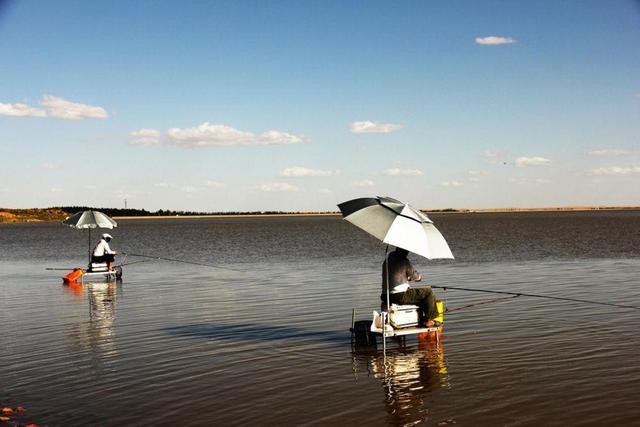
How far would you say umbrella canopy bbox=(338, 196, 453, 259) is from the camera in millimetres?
11375

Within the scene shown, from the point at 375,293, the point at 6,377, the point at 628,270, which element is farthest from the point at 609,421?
the point at 628,270

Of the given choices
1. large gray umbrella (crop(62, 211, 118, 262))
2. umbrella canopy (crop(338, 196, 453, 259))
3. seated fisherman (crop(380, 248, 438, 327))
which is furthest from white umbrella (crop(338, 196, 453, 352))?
large gray umbrella (crop(62, 211, 118, 262))

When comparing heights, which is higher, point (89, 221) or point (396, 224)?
point (89, 221)

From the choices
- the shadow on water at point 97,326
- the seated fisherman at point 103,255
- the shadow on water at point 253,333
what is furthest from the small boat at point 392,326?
the seated fisherman at point 103,255

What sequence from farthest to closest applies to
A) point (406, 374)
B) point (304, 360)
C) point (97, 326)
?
point (97, 326), point (304, 360), point (406, 374)

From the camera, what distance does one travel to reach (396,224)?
11.5 metres

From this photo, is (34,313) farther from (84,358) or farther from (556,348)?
(556,348)

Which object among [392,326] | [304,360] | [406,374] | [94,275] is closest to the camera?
[406,374]

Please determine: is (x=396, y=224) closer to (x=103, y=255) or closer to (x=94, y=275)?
(x=103, y=255)

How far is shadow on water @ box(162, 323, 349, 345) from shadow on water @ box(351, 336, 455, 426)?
142 centimetres

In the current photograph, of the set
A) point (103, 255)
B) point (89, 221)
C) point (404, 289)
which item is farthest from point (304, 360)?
point (89, 221)

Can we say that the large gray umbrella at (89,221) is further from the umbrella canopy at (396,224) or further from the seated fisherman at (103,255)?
the umbrella canopy at (396,224)

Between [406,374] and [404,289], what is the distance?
6.68 feet

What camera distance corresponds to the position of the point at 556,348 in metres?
12.3
